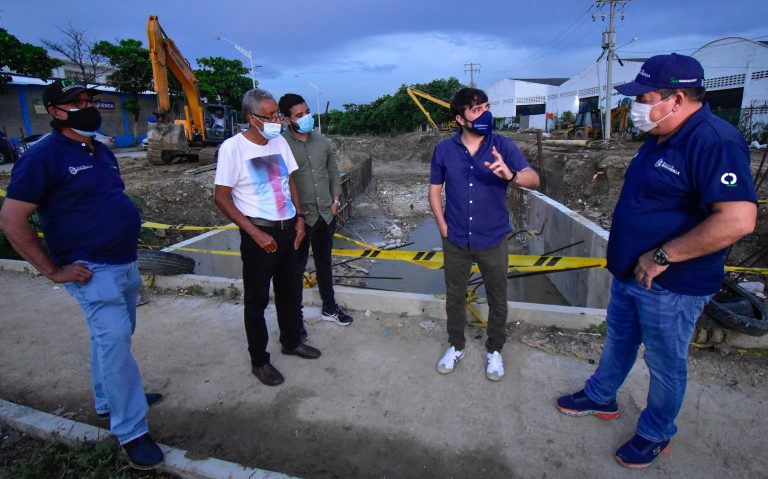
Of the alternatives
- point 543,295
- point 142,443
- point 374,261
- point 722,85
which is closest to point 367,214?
point 374,261

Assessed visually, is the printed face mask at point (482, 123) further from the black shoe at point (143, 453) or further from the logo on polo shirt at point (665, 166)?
the black shoe at point (143, 453)

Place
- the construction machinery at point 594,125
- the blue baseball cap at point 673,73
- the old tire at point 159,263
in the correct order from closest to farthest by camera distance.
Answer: the blue baseball cap at point 673,73
the old tire at point 159,263
the construction machinery at point 594,125

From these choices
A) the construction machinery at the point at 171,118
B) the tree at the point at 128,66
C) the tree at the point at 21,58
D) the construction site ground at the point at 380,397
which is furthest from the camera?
the tree at the point at 128,66

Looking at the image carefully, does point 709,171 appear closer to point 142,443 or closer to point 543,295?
point 142,443

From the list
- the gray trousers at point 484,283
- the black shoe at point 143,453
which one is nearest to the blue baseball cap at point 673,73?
the gray trousers at point 484,283

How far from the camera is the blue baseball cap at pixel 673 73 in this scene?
1.95 meters

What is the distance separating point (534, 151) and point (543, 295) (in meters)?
12.6

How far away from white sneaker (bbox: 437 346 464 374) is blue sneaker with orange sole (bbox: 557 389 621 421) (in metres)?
0.78

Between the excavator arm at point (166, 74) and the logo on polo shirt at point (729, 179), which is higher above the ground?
the excavator arm at point (166, 74)

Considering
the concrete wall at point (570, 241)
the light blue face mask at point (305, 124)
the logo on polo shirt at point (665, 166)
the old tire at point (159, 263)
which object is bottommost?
the concrete wall at point (570, 241)

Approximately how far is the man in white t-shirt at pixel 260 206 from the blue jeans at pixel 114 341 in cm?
75

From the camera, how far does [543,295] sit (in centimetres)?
860

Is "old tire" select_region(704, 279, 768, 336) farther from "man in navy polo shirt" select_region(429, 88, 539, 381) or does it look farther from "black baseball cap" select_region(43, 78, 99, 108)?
"black baseball cap" select_region(43, 78, 99, 108)

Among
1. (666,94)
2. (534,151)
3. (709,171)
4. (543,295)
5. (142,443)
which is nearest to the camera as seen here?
(709,171)
